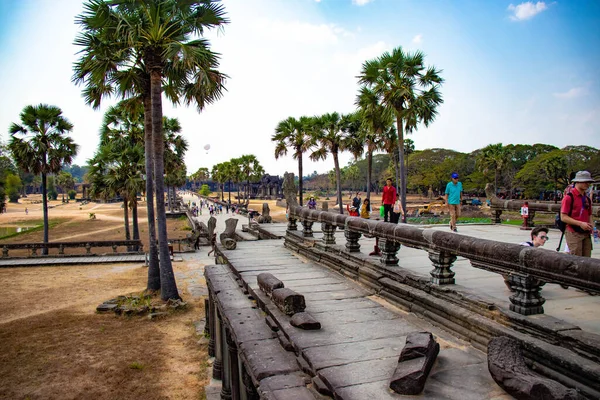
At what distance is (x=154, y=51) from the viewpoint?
11.2 metres

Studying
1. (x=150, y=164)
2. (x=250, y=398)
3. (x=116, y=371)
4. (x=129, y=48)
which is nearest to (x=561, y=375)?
(x=250, y=398)

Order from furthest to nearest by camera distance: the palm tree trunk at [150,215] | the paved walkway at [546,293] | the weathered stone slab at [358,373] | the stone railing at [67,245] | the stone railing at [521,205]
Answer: the stone railing at [67,245] < the palm tree trunk at [150,215] < the stone railing at [521,205] < the paved walkway at [546,293] < the weathered stone slab at [358,373]

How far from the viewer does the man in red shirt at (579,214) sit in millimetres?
4570

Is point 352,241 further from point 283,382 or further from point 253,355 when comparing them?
point 283,382

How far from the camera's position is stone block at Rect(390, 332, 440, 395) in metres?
2.95

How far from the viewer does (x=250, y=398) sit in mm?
4777

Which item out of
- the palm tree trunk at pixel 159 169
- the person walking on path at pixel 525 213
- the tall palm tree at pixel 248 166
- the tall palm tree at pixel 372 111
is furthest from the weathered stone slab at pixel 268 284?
the tall palm tree at pixel 248 166

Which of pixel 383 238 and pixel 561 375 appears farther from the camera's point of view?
pixel 383 238

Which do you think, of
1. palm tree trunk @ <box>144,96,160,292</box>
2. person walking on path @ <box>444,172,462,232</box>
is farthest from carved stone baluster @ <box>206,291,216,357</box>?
person walking on path @ <box>444,172,462,232</box>

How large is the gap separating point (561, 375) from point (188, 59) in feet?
31.6

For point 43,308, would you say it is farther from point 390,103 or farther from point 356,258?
point 390,103

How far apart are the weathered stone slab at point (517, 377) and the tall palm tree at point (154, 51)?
9228 mm

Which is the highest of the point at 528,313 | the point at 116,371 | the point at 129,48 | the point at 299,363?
the point at 129,48

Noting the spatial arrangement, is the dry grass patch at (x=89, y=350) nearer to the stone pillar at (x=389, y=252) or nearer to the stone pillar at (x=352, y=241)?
the stone pillar at (x=352, y=241)
